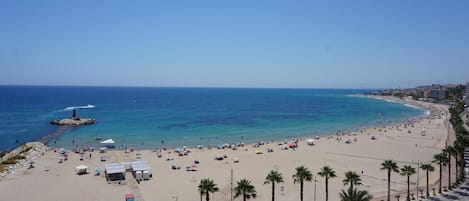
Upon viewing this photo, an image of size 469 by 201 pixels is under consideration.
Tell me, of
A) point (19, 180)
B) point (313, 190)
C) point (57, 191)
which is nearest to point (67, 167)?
point (19, 180)

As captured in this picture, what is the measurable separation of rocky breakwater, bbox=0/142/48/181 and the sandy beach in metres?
0.73

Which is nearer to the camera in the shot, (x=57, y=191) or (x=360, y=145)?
(x=57, y=191)

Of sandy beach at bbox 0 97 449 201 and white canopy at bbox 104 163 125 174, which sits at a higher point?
white canopy at bbox 104 163 125 174

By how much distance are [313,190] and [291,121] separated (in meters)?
62.5

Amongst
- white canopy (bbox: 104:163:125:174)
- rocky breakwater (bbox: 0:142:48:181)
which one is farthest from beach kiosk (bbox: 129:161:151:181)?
rocky breakwater (bbox: 0:142:48:181)

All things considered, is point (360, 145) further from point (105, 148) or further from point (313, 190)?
point (105, 148)

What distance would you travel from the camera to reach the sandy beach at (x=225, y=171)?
31203mm

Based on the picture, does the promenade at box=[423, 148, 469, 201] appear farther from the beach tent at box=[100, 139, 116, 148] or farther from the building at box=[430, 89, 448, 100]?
the building at box=[430, 89, 448, 100]

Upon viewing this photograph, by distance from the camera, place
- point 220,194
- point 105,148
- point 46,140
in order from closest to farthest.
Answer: point 220,194 < point 105,148 < point 46,140

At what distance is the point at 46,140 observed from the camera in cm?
6138

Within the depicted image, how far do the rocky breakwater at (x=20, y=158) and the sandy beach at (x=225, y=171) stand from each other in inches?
28.8

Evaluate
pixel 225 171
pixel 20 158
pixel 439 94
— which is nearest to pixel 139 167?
pixel 225 171

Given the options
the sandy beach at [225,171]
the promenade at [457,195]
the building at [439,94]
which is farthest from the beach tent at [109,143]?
the building at [439,94]

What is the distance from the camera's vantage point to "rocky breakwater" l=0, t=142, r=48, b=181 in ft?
128
